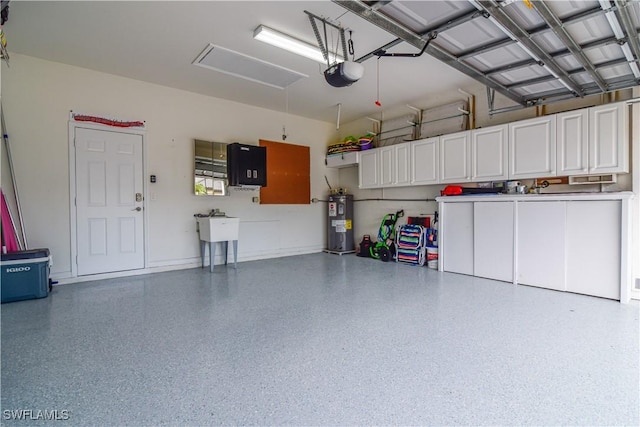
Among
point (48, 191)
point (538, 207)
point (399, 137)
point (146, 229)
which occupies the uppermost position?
point (399, 137)

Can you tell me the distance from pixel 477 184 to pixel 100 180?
579cm

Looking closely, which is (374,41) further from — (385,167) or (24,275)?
(24,275)

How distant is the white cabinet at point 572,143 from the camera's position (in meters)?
3.69

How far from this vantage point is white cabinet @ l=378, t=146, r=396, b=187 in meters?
5.92

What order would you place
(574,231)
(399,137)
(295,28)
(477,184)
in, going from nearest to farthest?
(295,28), (574,231), (477,184), (399,137)

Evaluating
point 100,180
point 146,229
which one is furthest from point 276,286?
point 100,180

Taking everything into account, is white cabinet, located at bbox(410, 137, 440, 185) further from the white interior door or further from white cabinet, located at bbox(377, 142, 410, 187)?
the white interior door

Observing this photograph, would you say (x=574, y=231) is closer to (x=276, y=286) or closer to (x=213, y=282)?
(x=276, y=286)

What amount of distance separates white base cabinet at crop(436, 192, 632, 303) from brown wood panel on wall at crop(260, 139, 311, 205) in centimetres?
309

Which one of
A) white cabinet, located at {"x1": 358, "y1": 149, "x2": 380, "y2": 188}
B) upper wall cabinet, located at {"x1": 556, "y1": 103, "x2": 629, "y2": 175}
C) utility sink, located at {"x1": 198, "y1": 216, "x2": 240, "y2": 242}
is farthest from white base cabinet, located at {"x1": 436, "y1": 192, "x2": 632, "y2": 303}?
utility sink, located at {"x1": 198, "y1": 216, "x2": 240, "y2": 242}

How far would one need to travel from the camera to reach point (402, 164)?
5754 millimetres

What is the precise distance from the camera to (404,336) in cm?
252

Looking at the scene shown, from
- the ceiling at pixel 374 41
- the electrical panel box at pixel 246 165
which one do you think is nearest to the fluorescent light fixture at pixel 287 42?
the ceiling at pixel 374 41

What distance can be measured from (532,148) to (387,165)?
2.41 m
